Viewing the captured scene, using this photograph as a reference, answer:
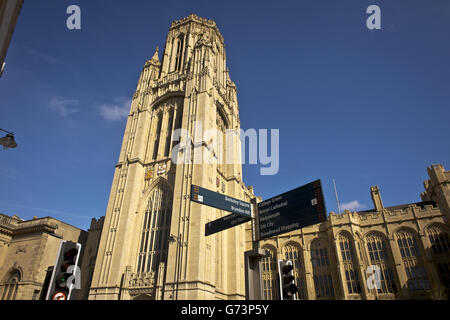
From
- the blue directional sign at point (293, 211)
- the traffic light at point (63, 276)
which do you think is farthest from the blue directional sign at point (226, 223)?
the traffic light at point (63, 276)

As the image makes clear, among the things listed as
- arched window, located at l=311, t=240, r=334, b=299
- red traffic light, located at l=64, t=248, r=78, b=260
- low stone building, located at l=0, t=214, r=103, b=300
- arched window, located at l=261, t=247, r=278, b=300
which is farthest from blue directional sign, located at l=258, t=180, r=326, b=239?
arched window, located at l=311, t=240, r=334, b=299

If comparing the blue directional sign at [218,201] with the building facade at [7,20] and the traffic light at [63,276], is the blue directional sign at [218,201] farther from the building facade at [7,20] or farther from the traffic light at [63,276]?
the building facade at [7,20]

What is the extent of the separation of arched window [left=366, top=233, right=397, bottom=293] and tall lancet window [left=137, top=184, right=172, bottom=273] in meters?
24.4

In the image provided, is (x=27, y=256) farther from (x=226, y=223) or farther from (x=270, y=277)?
(x=270, y=277)

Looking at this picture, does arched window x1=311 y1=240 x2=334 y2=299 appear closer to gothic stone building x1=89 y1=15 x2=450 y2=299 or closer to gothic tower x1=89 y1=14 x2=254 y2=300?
gothic stone building x1=89 y1=15 x2=450 y2=299

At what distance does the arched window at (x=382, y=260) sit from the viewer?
1219 inches

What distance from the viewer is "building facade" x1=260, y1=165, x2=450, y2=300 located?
30.1m

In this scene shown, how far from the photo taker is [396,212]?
34.2 m

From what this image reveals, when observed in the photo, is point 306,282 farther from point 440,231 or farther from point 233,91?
point 233,91

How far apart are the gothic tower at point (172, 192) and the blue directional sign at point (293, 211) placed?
49.8 ft

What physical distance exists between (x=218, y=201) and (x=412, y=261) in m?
31.2

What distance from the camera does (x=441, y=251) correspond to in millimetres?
30609

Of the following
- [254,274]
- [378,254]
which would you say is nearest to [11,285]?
[254,274]
